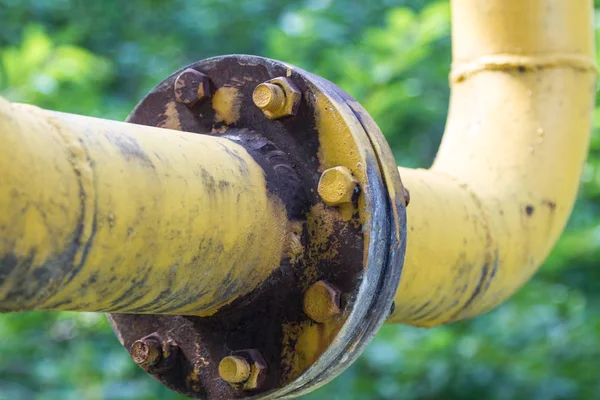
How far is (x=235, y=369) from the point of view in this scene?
1014mm

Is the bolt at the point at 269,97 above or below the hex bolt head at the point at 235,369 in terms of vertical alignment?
above

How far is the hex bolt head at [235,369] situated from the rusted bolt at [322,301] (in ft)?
0.31

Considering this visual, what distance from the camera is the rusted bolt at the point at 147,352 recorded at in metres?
1.10

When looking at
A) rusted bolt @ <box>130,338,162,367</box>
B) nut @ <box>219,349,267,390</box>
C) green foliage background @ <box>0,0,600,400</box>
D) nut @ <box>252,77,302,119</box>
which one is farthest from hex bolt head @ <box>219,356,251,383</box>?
green foliage background @ <box>0,0,600,400</box>

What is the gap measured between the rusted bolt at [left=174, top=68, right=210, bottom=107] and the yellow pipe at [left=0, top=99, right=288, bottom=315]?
0.12m

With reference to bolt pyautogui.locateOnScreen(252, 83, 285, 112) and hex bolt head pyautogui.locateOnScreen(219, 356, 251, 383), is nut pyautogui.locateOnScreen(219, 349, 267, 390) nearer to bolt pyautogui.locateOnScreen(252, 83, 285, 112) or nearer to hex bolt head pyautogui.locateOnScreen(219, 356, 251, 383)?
hex bolt head pyautogui.locateOnScreen(219, 356, 251, 383)

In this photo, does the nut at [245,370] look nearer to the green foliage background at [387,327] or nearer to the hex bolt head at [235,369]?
the hex bolt head at [235,369]

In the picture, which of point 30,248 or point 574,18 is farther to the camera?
point 574,18

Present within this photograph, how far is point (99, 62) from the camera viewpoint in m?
→ 3.52

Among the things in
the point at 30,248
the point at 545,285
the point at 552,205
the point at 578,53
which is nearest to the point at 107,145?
the point at 30,248

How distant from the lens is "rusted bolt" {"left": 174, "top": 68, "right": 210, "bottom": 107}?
1123 mm

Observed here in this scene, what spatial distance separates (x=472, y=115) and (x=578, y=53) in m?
0.20

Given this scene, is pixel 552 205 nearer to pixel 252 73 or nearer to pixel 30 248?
pixel 252 73

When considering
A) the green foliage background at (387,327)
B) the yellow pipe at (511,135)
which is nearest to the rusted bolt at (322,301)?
the yellow pipe at (511,135)
